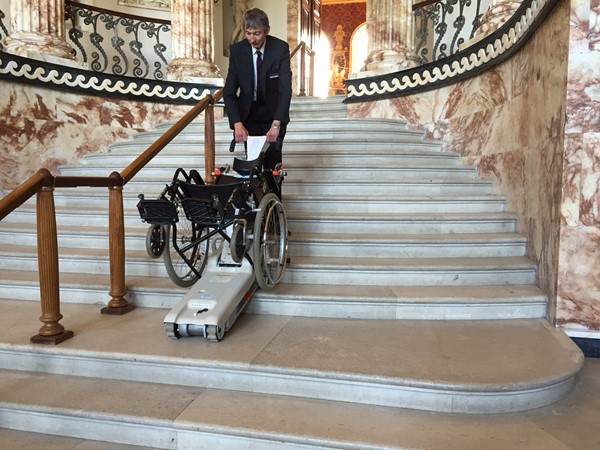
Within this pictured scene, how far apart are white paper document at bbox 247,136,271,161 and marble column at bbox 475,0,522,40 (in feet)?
9.83

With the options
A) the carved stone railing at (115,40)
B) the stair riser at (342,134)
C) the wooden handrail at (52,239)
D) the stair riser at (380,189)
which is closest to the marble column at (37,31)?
the carved stone railing at (115,40)

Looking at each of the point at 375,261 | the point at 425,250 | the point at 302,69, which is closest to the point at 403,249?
the point at 425,250

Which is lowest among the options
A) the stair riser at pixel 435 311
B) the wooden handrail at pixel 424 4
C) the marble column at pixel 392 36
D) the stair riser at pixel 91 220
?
the stair riser at pixel 435 311

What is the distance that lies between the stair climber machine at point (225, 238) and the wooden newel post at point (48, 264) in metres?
0.46

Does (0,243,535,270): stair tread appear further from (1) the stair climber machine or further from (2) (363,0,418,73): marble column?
(2) (363,0,418,73): marble column

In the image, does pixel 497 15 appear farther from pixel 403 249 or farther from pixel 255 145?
pixel 255 145

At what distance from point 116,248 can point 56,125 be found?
11.3 ft

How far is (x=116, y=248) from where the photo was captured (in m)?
2.74

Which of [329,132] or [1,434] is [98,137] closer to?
[329,132]

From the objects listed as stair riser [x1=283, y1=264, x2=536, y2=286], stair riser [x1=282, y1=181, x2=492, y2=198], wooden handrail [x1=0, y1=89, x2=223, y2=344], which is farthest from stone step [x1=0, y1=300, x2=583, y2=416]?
stair riser [x1=282, y1=181, x2=492, y2=198]

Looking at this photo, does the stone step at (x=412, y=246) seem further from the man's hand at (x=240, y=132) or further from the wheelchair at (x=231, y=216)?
the man's hand at (x=240, y=132)

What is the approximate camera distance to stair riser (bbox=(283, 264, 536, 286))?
3033mm

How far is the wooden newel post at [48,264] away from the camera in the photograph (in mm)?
2307

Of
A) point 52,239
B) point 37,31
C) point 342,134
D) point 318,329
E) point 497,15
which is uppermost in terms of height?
point 37,31
